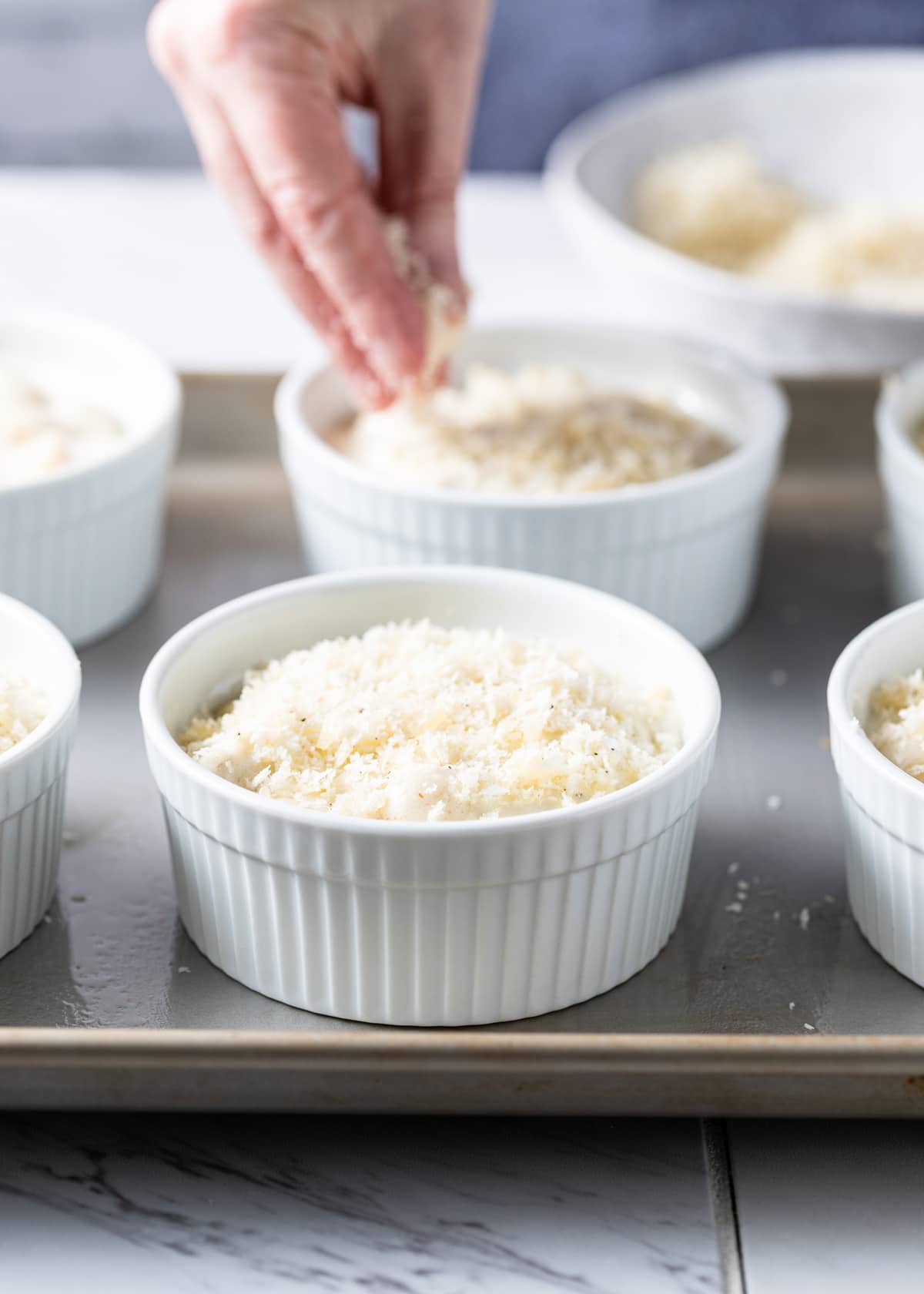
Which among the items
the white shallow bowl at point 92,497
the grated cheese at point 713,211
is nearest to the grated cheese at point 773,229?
the grated cheese at point 713,211

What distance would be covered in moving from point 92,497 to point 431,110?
471 mm

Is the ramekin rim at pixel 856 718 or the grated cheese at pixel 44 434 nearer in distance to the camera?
the ramekin rim at pixel 856 718

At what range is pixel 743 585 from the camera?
57.3 inches

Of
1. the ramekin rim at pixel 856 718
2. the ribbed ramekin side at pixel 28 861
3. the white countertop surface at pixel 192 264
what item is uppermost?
the ramekin rim at pixel 856 718

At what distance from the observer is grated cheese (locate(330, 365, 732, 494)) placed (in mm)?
1364

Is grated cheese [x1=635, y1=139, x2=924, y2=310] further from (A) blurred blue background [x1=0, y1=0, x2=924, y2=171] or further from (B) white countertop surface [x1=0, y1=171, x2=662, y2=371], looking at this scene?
(A) blurred blue background [x1=0, y1=0, x2=924, y2=171]

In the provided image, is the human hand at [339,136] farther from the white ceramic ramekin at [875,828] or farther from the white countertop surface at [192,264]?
the white ceramic ramekin at [875,828]

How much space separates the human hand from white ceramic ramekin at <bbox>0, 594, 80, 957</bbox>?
0.43 metres

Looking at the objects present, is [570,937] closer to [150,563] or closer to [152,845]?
[152,845]

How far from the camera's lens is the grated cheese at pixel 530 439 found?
4.48 feet

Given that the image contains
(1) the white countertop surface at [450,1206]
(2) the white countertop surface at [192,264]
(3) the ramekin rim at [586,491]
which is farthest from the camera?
(2) the white countertop surface at [192,264]

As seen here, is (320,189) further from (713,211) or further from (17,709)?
(713,211)

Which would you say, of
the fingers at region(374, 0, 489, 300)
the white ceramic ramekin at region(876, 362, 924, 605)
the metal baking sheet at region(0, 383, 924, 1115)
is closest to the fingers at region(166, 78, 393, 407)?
the fingers at region(374, 0, 489, 300)

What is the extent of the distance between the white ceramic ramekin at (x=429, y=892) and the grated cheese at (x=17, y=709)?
0.07 metres
